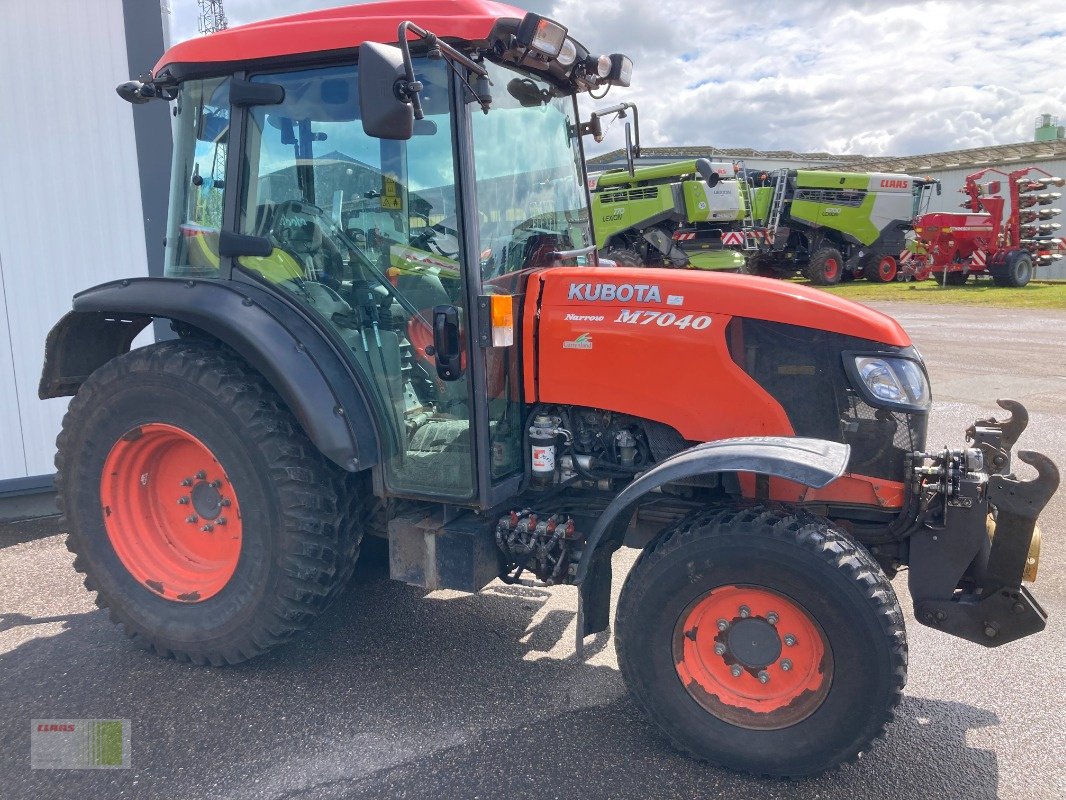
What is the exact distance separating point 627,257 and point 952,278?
33.7 ft

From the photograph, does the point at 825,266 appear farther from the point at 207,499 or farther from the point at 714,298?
the point at 207,499

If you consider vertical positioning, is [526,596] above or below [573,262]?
below

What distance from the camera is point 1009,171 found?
26.5m

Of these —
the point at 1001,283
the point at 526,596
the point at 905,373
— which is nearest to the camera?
the point at 905,373

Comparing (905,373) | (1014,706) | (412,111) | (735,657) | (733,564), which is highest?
(412,111)

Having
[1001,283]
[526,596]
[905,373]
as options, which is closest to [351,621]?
[526,596]

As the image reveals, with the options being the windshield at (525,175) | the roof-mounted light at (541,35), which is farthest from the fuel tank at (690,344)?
the roof-mounted light at (541,35)

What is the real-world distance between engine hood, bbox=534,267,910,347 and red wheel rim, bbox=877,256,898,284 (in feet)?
65.4

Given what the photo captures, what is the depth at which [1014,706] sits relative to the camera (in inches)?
121

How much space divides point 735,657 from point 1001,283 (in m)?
21.5

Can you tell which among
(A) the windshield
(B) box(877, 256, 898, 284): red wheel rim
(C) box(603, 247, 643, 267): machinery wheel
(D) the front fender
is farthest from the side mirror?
(B) box(877, 256, 898, 284): red wheel rim

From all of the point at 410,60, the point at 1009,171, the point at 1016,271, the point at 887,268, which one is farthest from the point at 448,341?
the point at 1009,171

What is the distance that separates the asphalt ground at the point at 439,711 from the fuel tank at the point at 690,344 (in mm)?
1107

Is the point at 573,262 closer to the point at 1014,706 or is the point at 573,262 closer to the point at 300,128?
the point at 300,128
